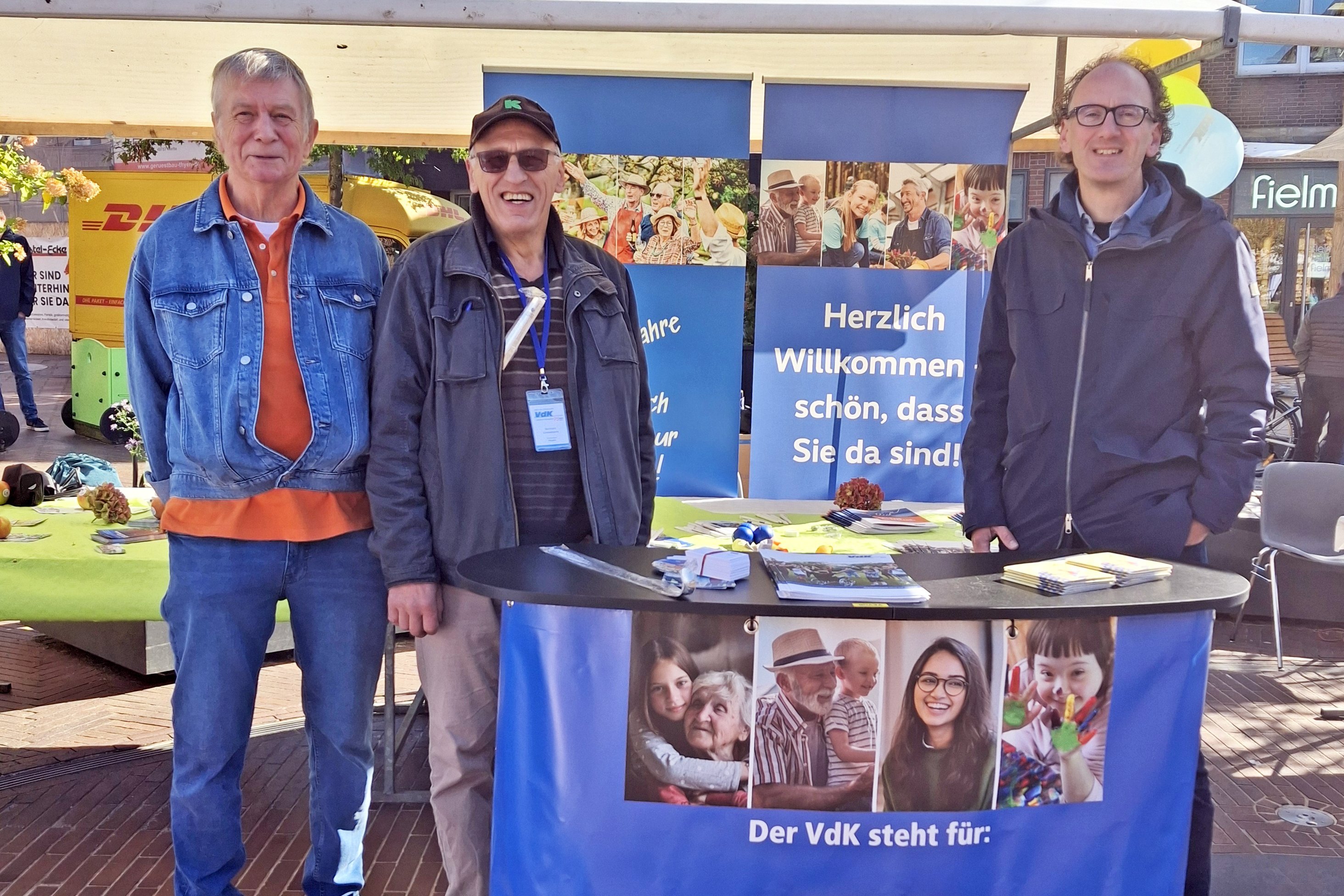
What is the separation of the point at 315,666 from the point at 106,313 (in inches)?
492

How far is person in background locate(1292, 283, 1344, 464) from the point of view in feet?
28.4

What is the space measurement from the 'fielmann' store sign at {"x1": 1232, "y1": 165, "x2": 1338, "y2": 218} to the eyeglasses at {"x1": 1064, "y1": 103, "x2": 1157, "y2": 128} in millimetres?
16719

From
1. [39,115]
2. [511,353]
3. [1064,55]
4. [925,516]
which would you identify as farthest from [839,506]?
[39,115]

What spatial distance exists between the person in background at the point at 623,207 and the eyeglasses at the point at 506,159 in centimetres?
236

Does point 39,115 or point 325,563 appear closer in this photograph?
point 325,563

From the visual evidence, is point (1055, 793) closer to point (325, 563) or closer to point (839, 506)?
point (325, 563)

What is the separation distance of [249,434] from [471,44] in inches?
110

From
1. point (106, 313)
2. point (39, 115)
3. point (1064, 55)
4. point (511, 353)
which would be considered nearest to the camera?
point (511, 353)

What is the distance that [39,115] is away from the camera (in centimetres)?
582

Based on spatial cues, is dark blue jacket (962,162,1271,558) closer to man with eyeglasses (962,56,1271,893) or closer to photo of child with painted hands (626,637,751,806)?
man with eyeglasses (962,56,1271,893)

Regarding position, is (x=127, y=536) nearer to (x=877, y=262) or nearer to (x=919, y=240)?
(x=877, y=262)

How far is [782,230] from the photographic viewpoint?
16.2ft

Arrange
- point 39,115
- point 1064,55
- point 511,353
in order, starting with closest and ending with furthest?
point 511,353 < point 1064,55 < point 39,115

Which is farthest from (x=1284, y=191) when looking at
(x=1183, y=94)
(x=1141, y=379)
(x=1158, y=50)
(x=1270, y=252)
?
(x=1141, y=379)
